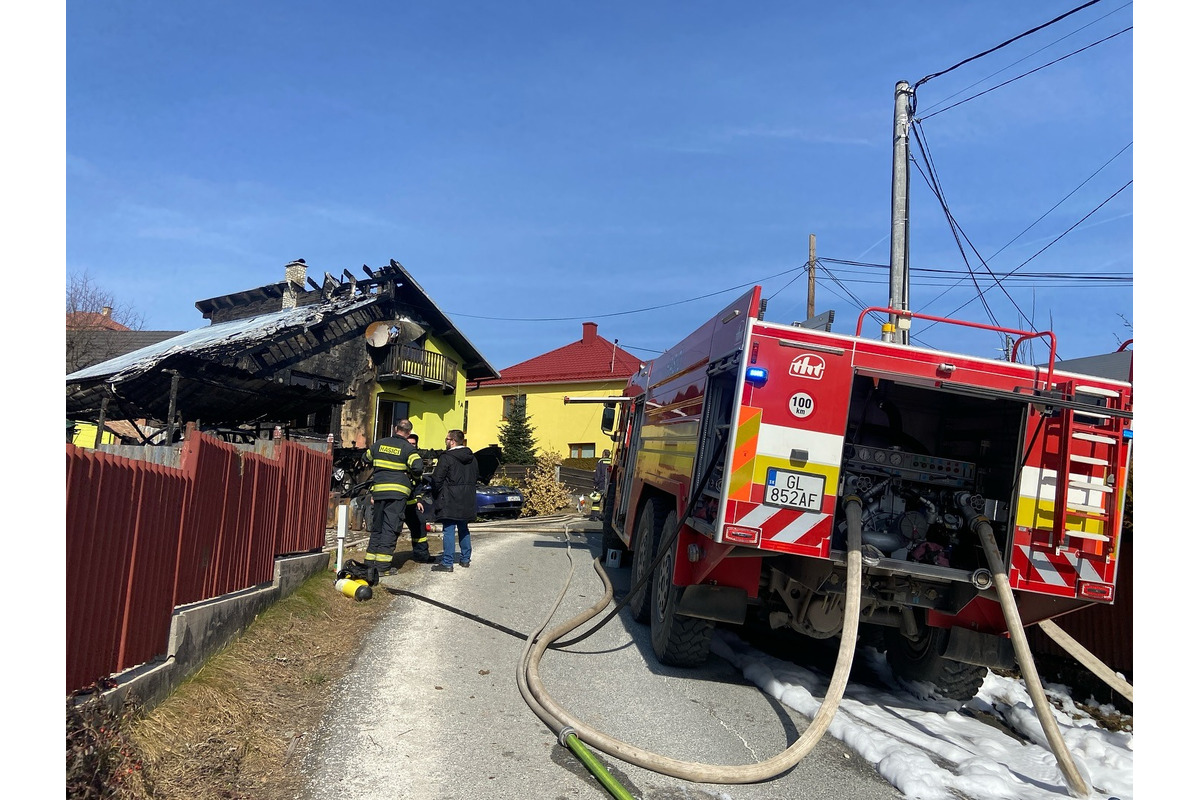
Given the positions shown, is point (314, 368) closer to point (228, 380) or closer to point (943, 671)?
point (228, 380)

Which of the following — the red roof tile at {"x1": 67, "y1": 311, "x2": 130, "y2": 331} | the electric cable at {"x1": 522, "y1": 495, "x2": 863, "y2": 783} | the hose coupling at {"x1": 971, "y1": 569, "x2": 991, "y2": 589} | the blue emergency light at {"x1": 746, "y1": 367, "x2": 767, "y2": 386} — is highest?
the red roof tile at {"x1": 67, "y1": 311, "x2": 130, "y2": 331}

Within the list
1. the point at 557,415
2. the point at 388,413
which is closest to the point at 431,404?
the point at 388,413

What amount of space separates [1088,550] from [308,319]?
23.1 meters

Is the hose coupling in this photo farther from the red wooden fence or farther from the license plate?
the red wooden fence

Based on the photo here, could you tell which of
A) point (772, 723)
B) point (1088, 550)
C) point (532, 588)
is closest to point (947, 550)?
point (1088, 550)

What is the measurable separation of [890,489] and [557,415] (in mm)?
33591

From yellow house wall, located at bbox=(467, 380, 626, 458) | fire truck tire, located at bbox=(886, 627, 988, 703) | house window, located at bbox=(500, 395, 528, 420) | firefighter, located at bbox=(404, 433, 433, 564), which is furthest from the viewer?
house window, located at bbox=(500, 395, 528, 420)

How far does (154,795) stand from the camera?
3348mm

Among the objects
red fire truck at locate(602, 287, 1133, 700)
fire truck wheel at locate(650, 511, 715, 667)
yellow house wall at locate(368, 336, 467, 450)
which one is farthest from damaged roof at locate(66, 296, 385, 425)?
red fire truck at locate(602, 287, 1133, 700)

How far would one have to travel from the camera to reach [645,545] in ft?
25.7

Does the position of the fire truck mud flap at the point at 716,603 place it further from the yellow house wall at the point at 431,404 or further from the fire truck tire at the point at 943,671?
the yellow house wall at the point at 431,404

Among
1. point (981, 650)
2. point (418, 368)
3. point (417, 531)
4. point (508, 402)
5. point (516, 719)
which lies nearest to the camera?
point (516, 719)

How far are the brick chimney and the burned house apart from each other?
1.7 inches

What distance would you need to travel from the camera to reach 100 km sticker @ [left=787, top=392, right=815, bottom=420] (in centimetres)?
524
